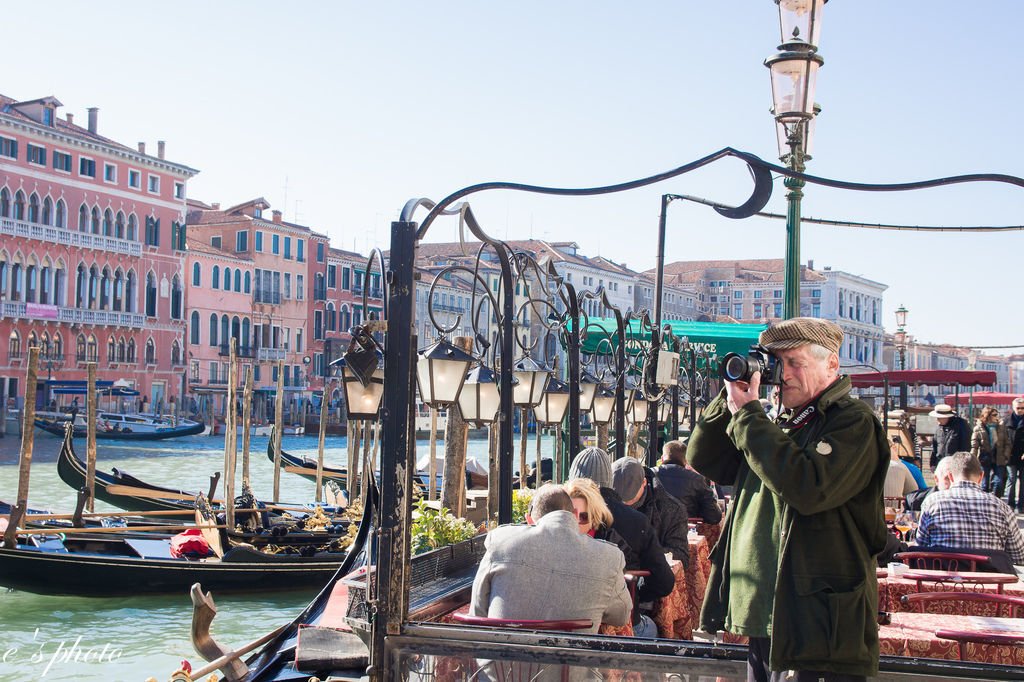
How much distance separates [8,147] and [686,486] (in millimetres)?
32081

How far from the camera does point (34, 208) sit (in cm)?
3469

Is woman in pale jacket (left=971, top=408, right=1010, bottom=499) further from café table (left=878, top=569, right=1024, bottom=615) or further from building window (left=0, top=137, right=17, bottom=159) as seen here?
building window (left=0, top=137, right=17, bottom=159)

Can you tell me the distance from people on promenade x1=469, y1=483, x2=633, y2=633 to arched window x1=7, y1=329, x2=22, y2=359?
3448 centimetres

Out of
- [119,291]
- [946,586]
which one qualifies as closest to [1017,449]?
[946,586]

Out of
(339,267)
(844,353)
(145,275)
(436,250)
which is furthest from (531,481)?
(844,353)

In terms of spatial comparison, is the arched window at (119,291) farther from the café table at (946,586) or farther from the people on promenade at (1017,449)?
the café table at (946,586)

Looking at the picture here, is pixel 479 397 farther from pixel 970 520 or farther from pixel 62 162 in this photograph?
pixel 62 162

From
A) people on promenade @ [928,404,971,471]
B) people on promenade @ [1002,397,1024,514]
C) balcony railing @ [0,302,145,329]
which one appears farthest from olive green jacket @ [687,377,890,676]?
balcony railing @ [0,302,145,329]

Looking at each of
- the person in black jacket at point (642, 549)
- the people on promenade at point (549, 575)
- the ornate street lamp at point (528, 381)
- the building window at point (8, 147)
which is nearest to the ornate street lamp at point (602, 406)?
the ornate street lamp at point (528, 381)

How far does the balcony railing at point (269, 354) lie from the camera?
44.8 m

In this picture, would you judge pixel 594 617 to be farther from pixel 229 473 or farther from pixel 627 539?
pixel 229 473

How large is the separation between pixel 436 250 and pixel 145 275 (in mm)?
22242

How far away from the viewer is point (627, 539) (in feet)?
12.1

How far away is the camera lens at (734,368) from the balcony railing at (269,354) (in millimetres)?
43527
